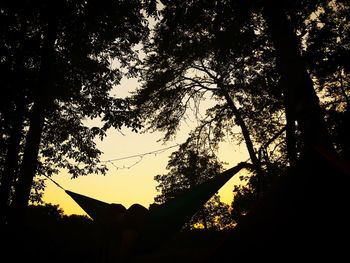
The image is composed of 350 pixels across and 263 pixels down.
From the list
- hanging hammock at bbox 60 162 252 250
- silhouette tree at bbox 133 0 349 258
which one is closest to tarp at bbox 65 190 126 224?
hanging hammock at bbox 60 162 252 250

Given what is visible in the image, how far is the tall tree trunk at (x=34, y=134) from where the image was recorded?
15.3 feet

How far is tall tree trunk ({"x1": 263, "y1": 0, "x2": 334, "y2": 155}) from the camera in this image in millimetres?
3217

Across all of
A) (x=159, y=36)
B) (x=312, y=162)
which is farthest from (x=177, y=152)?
(x=312, y=162)

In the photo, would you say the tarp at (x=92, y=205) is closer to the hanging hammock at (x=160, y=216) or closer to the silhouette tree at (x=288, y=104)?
the hanging hammock at (x=160, y=216)

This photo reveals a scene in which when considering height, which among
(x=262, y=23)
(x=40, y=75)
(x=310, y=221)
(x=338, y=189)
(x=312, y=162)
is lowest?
(x=310, y=221)

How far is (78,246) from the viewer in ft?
27.2

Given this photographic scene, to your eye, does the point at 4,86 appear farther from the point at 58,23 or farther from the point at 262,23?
the point at 262,23

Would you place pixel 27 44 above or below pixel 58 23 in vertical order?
below

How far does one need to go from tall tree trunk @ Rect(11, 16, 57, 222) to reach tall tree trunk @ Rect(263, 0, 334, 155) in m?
4.17

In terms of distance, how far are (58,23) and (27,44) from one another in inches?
30.7

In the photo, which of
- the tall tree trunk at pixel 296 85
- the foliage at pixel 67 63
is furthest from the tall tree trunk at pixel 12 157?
the tall tree trunk at pixel 296 85

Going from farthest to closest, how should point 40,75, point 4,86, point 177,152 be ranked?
1. point 177,152
2. point 40,75
3. point 4,86

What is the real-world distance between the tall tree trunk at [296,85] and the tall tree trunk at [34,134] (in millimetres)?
4165

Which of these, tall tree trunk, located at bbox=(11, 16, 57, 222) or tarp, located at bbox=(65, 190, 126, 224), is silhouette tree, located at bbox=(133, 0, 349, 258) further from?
tarp, located at bbox=(65, 190, 126, 224)
